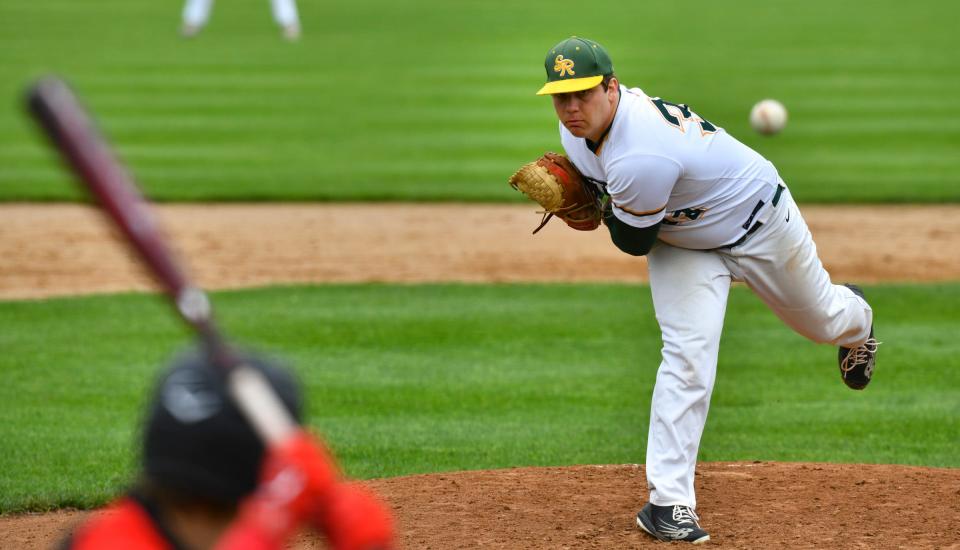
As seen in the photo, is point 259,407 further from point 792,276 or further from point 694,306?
point 792,276

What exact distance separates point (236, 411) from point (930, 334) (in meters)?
7.92

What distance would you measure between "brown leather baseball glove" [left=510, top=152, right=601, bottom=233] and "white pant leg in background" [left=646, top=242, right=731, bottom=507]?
39cm

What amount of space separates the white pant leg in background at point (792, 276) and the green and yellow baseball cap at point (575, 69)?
0.94m

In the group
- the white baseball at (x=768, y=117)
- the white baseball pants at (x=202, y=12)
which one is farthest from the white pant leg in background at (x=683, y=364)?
the white baseball pants at (x=202, y=12)

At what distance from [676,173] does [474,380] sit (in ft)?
11.0

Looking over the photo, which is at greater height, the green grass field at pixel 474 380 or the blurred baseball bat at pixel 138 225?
the blurred baseball bat at pixel 138 225

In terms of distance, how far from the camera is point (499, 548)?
5258 millimetres

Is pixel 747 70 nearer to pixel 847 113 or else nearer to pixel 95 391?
pixel 847 113

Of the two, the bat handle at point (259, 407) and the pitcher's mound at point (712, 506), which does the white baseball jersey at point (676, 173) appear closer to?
the pitcher's mound at point (712, 506)

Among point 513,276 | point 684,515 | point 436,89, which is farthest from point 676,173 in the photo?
point 436,89

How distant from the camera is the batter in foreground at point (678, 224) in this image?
200 inches

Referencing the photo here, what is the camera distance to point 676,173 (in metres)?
5.14

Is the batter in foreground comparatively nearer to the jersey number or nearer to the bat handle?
the jersey number

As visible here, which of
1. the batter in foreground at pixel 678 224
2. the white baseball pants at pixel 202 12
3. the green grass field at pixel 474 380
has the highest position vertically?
the white baseball pants at pixel 202 12
